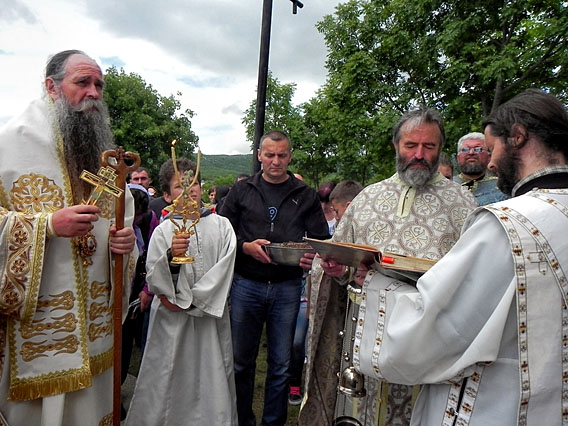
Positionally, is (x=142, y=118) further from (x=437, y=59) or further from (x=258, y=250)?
(x=258, y=250)

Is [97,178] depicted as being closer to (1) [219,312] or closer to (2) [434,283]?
(1) [219,312]

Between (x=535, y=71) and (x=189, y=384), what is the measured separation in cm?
959

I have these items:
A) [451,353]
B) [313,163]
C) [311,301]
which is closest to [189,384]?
[311,301]

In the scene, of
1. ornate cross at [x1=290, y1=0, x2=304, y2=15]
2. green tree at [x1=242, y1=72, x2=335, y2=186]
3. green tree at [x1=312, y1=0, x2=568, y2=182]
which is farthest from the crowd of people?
green tree at [x1=242, y1=72, x2=335, y2=186]

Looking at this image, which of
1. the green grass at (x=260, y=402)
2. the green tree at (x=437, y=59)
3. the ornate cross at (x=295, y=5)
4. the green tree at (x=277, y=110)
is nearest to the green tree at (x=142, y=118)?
the green tree at (x=277, y=110)

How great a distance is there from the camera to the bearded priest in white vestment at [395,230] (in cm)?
264

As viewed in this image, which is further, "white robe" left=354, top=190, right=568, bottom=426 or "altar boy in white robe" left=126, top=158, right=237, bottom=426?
"altar boy in white robe" left=126, top=158, right=237, bottom=426

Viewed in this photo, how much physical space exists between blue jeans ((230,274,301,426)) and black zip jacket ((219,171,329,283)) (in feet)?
0.34

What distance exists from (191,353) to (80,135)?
5.96 ft

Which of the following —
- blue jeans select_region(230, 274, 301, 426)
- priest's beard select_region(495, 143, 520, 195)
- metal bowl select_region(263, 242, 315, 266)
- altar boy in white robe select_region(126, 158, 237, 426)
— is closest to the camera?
priest's beard select_region(495, 143, 520, 195)

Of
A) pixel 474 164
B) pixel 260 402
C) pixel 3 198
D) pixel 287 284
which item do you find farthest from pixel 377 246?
pixel 260 402

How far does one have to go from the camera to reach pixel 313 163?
27.1 m

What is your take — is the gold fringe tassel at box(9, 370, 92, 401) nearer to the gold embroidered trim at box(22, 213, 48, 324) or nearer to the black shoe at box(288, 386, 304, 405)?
the gold embroidered trim at box(22, 213, 48, 324)

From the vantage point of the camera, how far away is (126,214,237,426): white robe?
3344 millimetres
